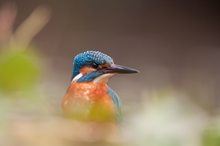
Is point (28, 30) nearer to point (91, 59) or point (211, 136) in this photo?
point (211, 136)

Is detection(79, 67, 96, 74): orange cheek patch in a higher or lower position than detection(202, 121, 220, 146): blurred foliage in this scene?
higher

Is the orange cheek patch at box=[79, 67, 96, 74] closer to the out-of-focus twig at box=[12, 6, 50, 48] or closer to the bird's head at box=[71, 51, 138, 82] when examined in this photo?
the bird's head at box=[71, 51, 138, 82]

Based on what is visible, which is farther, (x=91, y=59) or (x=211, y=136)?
(x=91, y=59)

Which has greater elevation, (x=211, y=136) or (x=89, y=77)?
(x=89, y=77)

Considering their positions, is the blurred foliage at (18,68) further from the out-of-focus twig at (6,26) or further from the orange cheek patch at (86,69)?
the orange cheek patch at (86,69)

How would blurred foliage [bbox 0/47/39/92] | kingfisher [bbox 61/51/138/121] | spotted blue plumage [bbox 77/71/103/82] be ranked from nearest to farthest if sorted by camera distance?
blurred foliage [bbox 0/47/39/92] < kingfisher [bbox 61/51/138/121] < spotted blue plumage [bbox 77/71/103/82]

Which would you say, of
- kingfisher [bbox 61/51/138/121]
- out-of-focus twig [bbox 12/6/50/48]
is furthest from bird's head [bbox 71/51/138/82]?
out-of-focus twig [bbox 12/6/50/48]

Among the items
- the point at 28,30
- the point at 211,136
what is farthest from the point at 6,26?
the point at 211,136

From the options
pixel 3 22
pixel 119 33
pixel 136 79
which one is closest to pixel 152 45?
pixel 119 33
